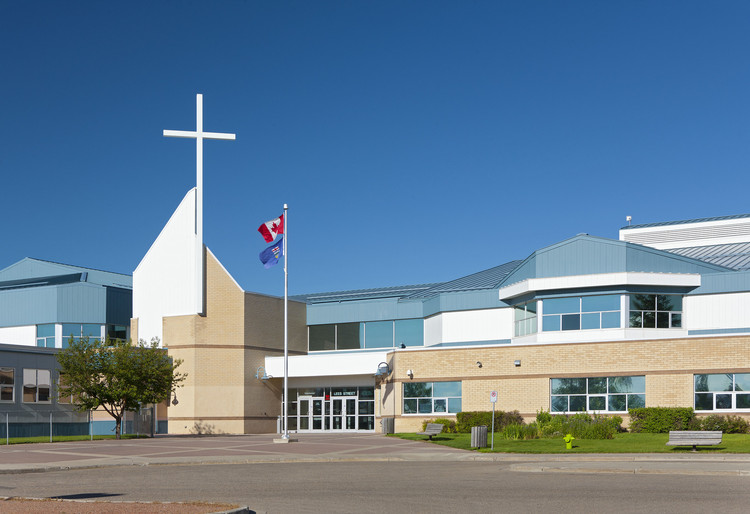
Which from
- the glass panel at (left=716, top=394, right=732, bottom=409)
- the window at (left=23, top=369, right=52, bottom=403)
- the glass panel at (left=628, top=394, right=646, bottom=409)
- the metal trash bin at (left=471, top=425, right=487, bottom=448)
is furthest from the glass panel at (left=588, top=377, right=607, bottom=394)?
the window at (left=23, top=369, right=52, bottom=403)

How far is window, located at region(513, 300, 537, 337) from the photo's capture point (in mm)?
46562

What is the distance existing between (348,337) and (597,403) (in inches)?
771

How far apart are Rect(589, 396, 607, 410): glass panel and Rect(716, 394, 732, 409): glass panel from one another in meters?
4.86

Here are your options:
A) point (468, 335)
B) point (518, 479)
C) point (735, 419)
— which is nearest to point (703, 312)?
point (735, 419)

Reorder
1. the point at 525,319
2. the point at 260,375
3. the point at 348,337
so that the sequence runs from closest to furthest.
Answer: the point at 525,319
the point at 260,375
the point at 348,337

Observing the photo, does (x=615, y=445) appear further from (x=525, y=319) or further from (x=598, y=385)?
(x=525, y=319)

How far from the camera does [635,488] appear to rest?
18.0 m

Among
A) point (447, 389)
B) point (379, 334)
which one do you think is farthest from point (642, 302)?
point (379, 334)

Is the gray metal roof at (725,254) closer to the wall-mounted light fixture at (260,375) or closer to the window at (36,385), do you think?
the wall-mounted light fixture at (260,375)

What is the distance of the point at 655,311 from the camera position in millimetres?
43812

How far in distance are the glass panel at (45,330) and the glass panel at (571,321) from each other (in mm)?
31647

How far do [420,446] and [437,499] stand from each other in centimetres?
1877

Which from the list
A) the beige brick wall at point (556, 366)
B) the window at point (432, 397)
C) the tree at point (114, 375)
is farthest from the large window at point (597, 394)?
the tree at point (114, 375)

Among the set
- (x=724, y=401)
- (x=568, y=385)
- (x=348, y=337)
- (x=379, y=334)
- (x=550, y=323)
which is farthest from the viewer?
(x=348, y=337)
